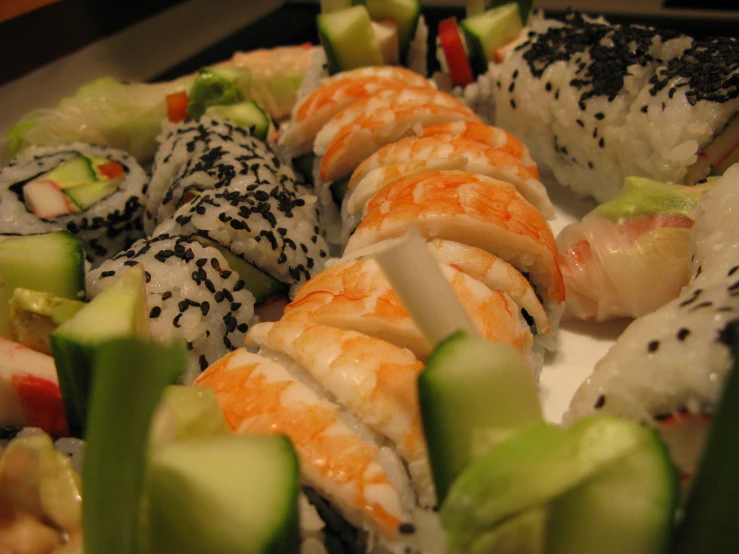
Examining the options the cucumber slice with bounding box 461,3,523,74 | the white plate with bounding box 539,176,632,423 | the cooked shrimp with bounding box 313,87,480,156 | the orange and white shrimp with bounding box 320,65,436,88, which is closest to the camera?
the white plate with bounding box 539,176,632,423

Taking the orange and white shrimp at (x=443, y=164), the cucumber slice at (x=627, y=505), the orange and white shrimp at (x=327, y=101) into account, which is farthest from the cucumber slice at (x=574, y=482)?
the orange and white shrimp at (x=327, y=101)

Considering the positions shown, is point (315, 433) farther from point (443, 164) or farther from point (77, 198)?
point (77, 198)

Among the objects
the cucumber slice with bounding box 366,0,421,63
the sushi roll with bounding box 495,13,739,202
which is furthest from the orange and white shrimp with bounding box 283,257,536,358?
the cucumber slice with bounding box 366,0,421,63

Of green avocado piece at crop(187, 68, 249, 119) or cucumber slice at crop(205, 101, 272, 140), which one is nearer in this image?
cucumber slice at crop(205, 101, 272, 140)

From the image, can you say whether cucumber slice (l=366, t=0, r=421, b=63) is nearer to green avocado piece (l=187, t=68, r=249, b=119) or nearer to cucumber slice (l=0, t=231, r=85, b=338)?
green avocado piece (l=187, t=68, r=249, b=119)

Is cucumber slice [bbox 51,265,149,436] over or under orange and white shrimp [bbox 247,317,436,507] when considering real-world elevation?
over

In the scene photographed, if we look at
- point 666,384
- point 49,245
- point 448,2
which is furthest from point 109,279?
point 448,2

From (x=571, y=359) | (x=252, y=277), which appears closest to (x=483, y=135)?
(x=571, y=359)
